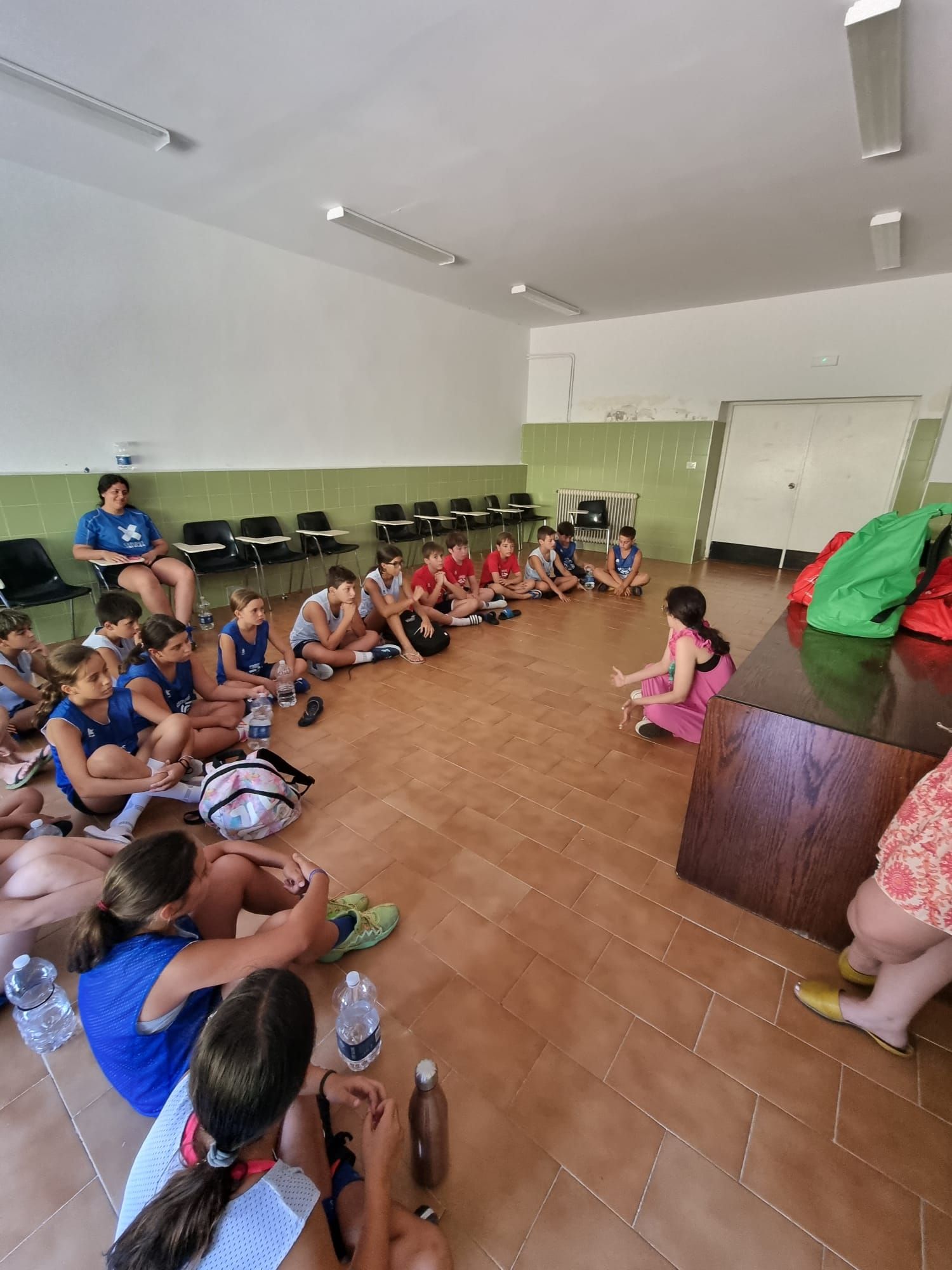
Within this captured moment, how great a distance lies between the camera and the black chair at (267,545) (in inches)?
187

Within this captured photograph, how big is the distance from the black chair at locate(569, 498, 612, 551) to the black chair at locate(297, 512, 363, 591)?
3393mm

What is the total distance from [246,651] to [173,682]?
546 millimetres

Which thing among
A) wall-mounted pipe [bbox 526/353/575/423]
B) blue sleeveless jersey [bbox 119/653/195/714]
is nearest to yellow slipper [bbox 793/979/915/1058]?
blue sleeveless jersey [bbox 119/653/195/714]

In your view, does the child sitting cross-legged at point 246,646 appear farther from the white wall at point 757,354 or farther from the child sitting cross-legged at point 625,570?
the white wall at point 757,354

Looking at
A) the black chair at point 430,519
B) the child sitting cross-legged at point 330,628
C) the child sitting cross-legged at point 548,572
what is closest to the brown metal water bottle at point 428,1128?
the child sitting cross-legged at point 330,628

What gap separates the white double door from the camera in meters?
5.93

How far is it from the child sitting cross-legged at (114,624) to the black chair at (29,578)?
4.13 ft

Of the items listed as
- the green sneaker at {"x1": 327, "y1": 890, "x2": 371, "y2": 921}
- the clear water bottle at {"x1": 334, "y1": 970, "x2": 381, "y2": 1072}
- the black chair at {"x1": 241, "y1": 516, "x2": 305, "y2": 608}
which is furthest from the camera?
the black chair at {"x1": 241, "y1": 516, "x2": 305, "y2": 608}

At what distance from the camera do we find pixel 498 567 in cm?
514

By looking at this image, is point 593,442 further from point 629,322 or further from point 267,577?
point 267,577

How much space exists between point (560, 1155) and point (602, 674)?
261 cm

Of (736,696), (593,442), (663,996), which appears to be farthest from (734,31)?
(593,442)

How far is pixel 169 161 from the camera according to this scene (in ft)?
10.7

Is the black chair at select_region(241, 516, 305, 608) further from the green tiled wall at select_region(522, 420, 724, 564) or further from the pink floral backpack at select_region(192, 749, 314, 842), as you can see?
the green tiled wall at select_region(522, 420, 724, 564)
